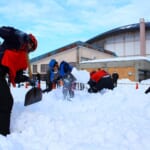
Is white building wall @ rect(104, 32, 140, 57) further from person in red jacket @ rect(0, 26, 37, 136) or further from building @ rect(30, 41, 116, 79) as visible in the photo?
person in red jacket @ rect(0, 26, 37, 136)

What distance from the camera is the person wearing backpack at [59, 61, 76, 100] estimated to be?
9820 mm

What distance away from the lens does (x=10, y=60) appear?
175 inches

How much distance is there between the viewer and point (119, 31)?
52.2 meters

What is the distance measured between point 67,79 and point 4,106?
570 cm

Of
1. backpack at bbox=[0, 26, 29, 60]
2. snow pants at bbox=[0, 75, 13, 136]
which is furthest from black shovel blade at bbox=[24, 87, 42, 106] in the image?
backpack at bbox=[0, 26, 29, 60]

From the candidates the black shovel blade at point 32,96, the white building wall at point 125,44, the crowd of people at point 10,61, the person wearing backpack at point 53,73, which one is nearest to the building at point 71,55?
the white building wall at point 125,44

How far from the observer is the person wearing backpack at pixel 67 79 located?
32.2 feet

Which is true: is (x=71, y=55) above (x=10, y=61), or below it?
above

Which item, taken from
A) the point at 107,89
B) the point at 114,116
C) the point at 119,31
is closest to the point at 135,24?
the point at 119,31

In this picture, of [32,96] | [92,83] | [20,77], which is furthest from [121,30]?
[20,77]

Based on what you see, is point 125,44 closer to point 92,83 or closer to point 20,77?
point 92,83

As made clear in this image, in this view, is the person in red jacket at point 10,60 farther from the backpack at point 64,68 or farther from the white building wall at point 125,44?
the white building wall at point 125,44

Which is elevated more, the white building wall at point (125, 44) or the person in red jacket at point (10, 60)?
the white building wall at point (125, 44)

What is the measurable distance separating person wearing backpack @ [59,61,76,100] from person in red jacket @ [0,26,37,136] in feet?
16.4
